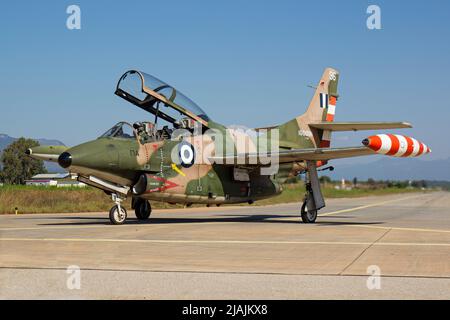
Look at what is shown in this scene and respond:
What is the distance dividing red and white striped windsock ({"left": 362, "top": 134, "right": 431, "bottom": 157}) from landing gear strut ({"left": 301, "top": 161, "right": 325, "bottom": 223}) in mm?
4882

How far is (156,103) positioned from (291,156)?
4692mm

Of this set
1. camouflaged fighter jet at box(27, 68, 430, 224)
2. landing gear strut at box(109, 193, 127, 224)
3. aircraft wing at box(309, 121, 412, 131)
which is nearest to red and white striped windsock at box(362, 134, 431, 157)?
camouflaged fighter jet at box(27, 68, 430, 224)

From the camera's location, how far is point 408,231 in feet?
54.3

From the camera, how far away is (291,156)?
786 inches

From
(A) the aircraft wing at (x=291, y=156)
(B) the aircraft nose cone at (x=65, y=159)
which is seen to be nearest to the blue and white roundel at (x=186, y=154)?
(A) the aircraft wing at (x=291, y=156)

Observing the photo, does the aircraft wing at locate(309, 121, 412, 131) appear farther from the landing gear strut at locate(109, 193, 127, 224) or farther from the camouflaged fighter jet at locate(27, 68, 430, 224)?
the landing gear strut at locate(109, 193, 127, 224)

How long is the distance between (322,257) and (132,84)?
10.4 metres

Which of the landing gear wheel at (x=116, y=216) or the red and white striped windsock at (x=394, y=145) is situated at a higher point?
the red and white striped windsock at (x=394, y=145)

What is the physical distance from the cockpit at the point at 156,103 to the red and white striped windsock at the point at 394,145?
249 inches

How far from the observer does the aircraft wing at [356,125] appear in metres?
18.9

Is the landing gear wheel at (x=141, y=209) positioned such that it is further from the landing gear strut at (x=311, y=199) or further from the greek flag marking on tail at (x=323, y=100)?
the greek flag marking on tail at (x=323, y=100)

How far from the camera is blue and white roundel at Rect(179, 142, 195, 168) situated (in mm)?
19500
